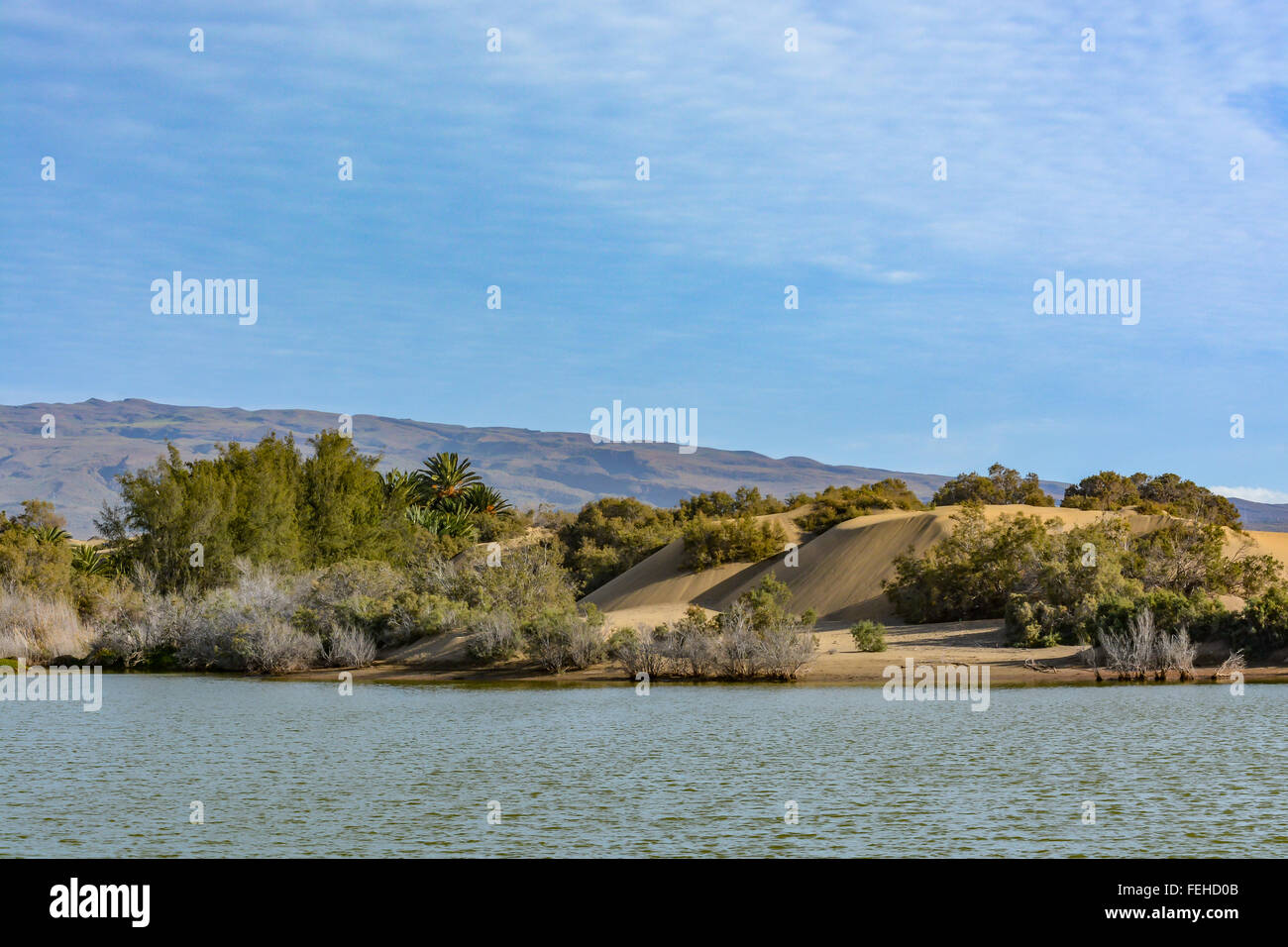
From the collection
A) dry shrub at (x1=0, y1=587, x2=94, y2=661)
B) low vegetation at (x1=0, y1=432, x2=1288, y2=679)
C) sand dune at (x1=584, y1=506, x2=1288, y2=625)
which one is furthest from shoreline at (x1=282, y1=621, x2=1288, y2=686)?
dry shrub at (x1=0, y1=587, x2=94, y2=661)

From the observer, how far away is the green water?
11.4m

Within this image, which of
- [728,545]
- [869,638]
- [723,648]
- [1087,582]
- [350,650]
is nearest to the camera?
[723,648]

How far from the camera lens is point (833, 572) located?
41.6 meters

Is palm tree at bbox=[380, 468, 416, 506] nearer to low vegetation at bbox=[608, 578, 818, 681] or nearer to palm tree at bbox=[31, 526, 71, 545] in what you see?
palm tree at bbox=[31, 526, 71, 545]

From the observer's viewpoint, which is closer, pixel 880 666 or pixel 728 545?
pixel 880 666

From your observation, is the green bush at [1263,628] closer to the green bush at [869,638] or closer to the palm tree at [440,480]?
the green bush at [869,638]

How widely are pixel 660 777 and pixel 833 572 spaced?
2753cm

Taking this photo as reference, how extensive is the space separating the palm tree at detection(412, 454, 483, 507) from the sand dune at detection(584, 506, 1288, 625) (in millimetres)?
19567

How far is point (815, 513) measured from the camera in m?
50.8

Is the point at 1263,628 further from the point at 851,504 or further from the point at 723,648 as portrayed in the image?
the point at 851,504

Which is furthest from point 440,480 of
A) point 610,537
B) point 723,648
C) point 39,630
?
point 723,648

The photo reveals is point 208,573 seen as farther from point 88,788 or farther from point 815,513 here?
point 88,788
